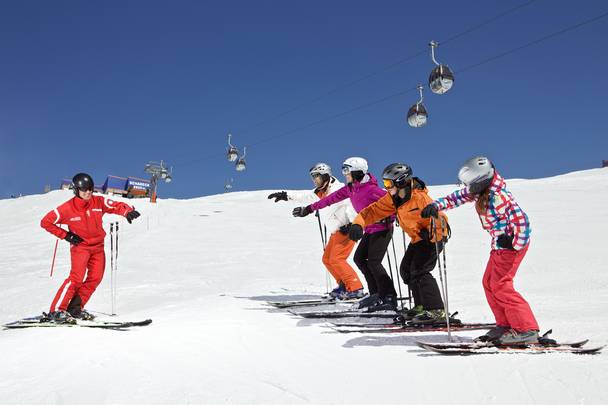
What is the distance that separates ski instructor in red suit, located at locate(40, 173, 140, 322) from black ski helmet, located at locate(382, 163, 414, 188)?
3.63 meters

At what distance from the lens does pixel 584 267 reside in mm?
9273

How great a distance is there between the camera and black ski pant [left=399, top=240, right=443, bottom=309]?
5.15 m

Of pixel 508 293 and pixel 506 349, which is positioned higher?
pixel 508 293

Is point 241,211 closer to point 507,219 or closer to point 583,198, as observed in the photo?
point 583,198

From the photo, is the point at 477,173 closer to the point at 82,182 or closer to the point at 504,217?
the point at 504,217

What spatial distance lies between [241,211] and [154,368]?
2264 centimetres

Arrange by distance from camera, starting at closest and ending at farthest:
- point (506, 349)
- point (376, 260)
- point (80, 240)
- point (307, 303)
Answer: point (506, 349) < point (80, 240) < point (376, 260) < point (307, 303)

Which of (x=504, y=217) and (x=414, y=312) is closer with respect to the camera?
(x=504, y=217)

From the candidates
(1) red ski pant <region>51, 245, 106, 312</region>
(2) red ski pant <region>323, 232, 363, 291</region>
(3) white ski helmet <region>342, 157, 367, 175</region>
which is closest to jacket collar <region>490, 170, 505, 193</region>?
(3) white ski helmet <region>342, 157, 367, 175</region>

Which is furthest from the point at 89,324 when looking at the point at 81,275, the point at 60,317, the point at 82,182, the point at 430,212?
the point at 430,212

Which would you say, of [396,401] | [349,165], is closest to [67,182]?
[349,165]

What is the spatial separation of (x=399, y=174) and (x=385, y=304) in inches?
74.0

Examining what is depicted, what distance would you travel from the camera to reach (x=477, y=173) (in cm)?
418

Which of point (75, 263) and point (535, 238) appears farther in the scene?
point (535, 238)
